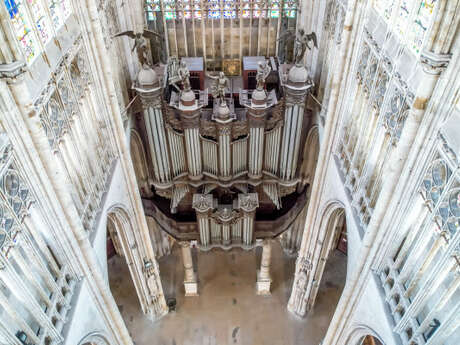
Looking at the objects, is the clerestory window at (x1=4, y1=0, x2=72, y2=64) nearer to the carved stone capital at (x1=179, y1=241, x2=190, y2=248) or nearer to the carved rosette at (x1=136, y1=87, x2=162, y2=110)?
the carved rosette at (x1=136, y1=87, x2=162, y2=110)

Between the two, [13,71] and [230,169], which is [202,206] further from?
[13,71]

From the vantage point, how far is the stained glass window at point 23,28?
8.21m

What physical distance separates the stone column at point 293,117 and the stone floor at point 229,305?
293 inches

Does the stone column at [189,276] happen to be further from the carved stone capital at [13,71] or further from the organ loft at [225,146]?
the carved stone capital at [13,71]

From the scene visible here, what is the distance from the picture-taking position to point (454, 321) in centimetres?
838

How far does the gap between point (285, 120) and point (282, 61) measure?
13.0 ft

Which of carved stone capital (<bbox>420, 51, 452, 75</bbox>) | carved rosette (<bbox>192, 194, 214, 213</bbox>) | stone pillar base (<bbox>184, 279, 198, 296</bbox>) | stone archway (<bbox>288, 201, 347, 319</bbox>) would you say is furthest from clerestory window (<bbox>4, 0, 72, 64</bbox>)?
stone pillar base (<bbox>184, 279, 198, 296</bbox>)

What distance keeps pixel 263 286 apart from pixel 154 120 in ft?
36.8

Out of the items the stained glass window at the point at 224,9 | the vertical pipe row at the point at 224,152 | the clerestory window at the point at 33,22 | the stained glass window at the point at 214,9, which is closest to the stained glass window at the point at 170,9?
the stained glass window at the point at 224,9

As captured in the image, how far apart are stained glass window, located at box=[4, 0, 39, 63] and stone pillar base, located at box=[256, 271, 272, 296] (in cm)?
1645

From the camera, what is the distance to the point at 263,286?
2209 cm

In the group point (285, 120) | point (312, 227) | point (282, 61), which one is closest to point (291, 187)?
point (312, 227)

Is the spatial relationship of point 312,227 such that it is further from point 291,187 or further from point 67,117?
point 67,117

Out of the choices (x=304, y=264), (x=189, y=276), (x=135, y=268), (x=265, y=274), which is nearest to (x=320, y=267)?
(x=304, y=264)
